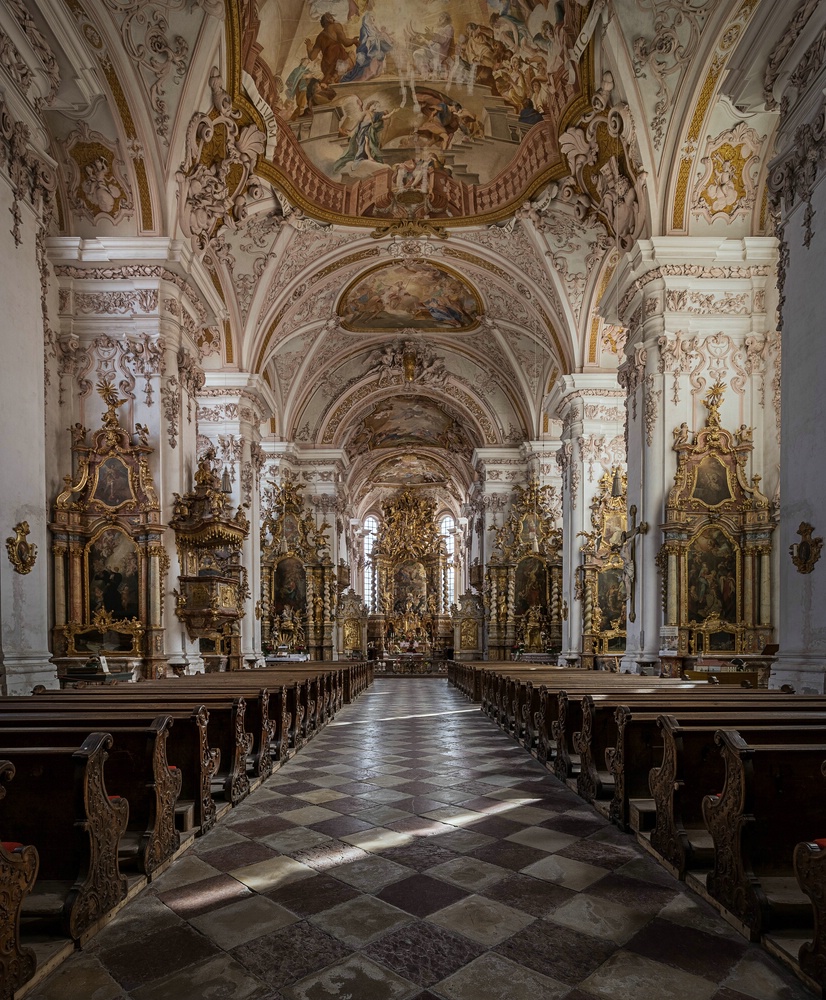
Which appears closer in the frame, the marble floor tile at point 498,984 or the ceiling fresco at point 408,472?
the marble floor tile at point 498,984

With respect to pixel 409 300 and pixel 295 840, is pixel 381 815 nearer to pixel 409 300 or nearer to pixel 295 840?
pixel 295 840

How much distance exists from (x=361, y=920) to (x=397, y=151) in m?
15.0

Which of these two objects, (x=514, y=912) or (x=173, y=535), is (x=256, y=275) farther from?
(x=514, y=912)

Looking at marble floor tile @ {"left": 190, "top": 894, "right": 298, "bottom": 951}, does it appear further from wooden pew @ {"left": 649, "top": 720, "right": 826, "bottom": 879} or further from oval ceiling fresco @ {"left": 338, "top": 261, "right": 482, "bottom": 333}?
oval ceiling fresco @ {"left": 338, "top": 261, "right": 482, "bottom": 333}

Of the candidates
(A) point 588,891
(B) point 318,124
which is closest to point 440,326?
(B) point 318,124

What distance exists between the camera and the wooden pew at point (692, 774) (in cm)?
371

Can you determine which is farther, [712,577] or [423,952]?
[712,577]

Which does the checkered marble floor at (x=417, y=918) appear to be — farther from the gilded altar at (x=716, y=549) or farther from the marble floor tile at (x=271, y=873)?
the gilded altar at (x=716, y=549)

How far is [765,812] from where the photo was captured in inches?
128

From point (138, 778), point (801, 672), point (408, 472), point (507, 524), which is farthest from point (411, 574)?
point (138, 778)

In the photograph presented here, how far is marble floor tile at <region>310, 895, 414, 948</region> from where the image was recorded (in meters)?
3.20

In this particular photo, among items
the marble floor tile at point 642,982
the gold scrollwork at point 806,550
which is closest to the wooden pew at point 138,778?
the marble floor tile at point 642,982

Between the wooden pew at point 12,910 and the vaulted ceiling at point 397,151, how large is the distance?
7.76 m

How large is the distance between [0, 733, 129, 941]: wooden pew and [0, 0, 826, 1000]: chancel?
2cm
